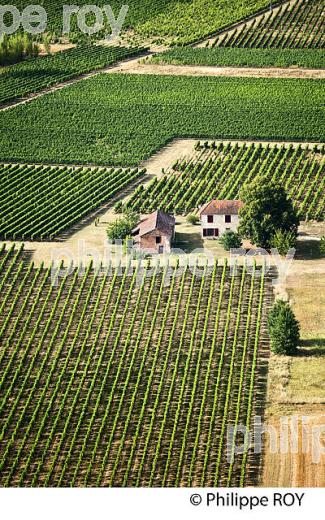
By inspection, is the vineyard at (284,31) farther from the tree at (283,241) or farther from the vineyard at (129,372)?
the vineyard at (129,372)

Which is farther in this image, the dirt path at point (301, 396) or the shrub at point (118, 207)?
the shrub at point (118, 207)

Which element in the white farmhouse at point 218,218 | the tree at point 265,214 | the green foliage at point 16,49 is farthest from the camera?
the green foliage at point 16,49

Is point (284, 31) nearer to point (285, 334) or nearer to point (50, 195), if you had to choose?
point (50, 195)

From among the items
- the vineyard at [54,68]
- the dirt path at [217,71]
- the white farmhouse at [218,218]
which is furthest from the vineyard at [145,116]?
the white farmhouse at [218,218]

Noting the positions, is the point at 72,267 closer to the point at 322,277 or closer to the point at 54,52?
the point at 322,277

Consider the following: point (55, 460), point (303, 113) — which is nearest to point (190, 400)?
point (55, 460)

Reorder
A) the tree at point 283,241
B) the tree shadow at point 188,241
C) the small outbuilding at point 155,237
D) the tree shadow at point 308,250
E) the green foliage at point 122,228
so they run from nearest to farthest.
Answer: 1. the tree at point 283,241
2. the tree shadow at point 308,250
3. the small outbuilding at point 155,237
4. the tree shadow at point 188,241
5. the green foliage at point 122,228

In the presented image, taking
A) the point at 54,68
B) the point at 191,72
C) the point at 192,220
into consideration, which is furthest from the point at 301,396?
the point at 54,68

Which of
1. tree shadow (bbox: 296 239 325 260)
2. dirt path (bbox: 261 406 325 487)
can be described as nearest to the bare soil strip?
tree shadow (bbox: 296 239 325 260)
